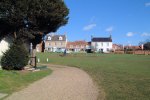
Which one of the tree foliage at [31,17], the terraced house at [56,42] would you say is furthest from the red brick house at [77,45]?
the tree foliage at [31,17]

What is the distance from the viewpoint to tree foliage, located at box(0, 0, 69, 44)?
2648cm

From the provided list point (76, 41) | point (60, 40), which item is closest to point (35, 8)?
point (60, 40)

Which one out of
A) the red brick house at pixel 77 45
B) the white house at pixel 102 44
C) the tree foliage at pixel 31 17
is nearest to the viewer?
the tree foliage at pixel 31 17

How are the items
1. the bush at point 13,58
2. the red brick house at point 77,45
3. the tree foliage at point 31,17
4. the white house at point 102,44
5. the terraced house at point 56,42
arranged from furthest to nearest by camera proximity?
1. the red brick house at point 77,45
2. the white house at point 102,44
3. the terraced house at point 56,42
4. the tree foliage at point 31,17
5. the bush at point 13,58

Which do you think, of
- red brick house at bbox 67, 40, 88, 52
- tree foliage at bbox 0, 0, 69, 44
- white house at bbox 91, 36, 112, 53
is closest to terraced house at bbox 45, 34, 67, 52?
red brick house at bbox 67, 40, 88, 52

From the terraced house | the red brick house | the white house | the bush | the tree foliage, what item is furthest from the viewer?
the red brick house

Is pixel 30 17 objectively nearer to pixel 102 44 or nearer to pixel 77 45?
pixel 102 44

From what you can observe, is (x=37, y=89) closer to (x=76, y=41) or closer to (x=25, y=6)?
(x=25, y=6)

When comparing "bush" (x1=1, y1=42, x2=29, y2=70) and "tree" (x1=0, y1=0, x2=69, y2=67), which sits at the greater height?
"tree" (x1=0, y1=0, x2=69, y2=67)

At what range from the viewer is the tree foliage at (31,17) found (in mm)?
26484

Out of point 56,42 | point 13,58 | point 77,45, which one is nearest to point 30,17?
point 13,58

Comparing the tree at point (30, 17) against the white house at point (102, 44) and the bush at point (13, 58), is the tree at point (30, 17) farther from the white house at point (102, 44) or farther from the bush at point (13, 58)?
the white house at point (102, 44)

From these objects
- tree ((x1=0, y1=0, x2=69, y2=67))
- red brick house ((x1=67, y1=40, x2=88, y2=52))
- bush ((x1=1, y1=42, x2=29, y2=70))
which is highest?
red brick house ((x1=67, y1=40, x2=88, y2=52))

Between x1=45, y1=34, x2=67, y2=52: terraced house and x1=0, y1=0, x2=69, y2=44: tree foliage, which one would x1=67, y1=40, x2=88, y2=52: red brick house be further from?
x1=0, y1=0, x2=69, y2=44: tree foliage
